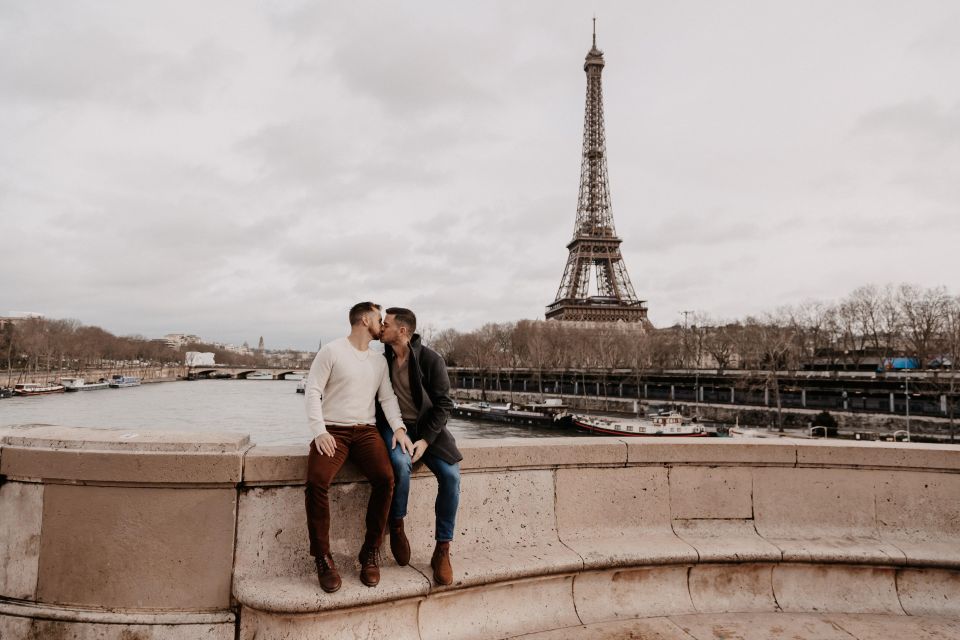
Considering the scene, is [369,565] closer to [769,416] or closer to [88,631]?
[88,631]

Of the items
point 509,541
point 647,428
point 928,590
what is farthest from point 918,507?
point 647,428

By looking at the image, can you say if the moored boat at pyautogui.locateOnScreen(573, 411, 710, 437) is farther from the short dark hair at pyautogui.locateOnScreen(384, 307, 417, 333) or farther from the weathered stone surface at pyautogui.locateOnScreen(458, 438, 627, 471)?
the short dark hair at pyautogui.locateOnScreen(384, 307, 417, 333)

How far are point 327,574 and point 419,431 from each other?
0.87 m

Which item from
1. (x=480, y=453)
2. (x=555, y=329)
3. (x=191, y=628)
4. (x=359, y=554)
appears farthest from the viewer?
(x=555, y=329)

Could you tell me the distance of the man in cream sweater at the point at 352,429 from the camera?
124 inches

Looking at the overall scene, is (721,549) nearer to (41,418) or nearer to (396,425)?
(396,425)

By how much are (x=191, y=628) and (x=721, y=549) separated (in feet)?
10.00

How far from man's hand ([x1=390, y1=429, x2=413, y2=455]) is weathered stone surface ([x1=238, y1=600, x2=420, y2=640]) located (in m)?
0.78

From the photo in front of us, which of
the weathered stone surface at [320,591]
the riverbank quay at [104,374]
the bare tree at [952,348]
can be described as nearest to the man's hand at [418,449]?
the weathered stone surface at [320,591]

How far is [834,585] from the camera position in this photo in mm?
3852

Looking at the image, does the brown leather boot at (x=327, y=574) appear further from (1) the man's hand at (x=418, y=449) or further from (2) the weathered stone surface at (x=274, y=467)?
(1) the man's hand at (x=418, y=449)

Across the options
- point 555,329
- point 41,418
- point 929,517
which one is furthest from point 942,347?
point 41,418

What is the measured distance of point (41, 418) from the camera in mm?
44156

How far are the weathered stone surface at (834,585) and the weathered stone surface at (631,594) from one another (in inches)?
24.9
